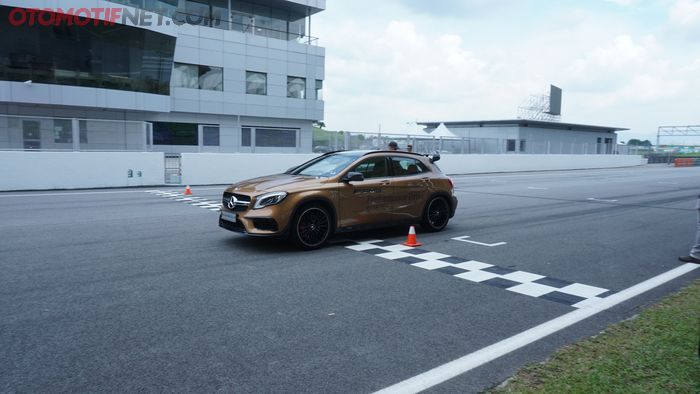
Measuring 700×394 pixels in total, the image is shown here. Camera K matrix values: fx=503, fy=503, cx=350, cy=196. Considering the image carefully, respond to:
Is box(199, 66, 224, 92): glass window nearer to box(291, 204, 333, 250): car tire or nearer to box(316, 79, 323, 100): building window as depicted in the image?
box(316, 79, 323, 100): building window

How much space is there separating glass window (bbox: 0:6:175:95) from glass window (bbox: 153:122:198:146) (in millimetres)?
2982

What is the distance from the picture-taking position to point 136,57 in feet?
96.7

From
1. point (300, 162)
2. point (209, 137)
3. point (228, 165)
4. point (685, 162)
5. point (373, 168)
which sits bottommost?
point (228, 165)

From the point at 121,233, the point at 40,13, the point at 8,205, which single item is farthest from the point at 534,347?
the point at 40,13

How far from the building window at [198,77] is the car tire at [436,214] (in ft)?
93.9

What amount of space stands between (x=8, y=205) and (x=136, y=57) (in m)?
19.5

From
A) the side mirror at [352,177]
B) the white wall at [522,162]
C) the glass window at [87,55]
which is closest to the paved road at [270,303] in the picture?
the side mirror at [352,177]

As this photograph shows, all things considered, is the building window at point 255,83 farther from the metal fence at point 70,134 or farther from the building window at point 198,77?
the metal fence at point 70,134

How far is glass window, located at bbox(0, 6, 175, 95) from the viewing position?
86.0 feet

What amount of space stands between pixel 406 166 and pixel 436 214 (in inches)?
45.6

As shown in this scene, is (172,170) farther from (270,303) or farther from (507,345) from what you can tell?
(507,345)

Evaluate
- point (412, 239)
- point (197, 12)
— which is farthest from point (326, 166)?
point (197, 12)

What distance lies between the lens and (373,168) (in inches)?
343

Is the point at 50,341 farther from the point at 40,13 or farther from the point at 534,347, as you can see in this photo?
the point at 40,13
